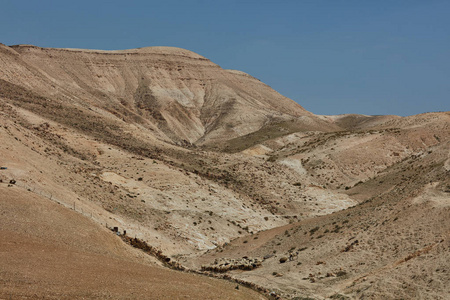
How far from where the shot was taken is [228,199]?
44.3 meters

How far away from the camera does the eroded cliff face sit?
3706 inches

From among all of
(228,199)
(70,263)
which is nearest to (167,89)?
(228,199)

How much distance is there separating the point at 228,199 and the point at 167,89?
69824mm

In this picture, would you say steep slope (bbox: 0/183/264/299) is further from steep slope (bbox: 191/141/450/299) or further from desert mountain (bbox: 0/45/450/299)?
steep slope (bbox: 191/141/450/299)

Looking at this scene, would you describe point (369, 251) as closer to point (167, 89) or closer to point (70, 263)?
point (70, 263)

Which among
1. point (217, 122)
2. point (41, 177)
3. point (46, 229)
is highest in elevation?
point (217, 122)

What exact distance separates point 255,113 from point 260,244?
74.6 meters

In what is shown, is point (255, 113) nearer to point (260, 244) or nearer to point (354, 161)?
point (354, 161)

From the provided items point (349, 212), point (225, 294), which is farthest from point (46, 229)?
point (349, 212)

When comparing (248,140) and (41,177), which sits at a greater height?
(248,140)

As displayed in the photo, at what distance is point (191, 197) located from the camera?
1663 inches

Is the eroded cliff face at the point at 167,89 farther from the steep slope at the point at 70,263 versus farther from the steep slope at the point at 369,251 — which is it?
the steep slope at the point at 369,251

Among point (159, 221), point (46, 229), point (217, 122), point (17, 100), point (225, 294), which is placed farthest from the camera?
point (217, 122)

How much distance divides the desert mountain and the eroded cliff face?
193cm
